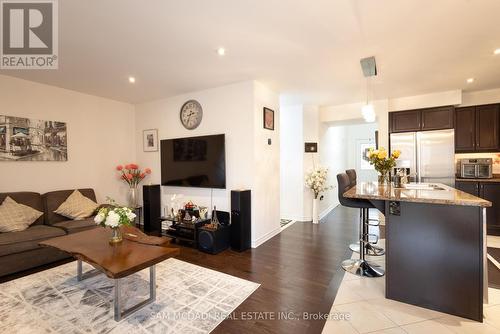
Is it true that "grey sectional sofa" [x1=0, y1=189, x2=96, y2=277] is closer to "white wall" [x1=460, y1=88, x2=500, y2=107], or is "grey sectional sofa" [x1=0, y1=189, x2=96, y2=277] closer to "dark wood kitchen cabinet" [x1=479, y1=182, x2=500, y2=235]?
"dark wood kitchen cabinet" [x1=479, y1=182, x2=500, y2=235]

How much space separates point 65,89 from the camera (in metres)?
4.01

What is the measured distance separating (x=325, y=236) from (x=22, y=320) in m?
3.94

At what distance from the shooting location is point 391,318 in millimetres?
1938

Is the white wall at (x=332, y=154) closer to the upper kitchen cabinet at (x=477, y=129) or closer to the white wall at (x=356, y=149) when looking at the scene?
the white wall at (x=356, y=149)

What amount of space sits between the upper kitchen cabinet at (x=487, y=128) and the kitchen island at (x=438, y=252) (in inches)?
132

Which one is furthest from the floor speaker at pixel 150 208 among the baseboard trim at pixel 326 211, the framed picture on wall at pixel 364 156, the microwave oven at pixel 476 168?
the framed picture on wall at pixel 364 156

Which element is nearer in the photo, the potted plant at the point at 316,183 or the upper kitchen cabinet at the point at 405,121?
the upper kitchen cabinet at the point at 405,121

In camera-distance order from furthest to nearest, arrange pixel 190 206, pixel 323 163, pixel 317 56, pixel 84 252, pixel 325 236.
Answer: pixel 323 163
pixel 325 236
pixel 190 206
pixel 317 56
pixel 84 252

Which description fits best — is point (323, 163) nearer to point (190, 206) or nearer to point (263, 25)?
point (190, 206)

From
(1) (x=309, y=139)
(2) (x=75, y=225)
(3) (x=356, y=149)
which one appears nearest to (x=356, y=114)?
(1) (x=309, y=139)

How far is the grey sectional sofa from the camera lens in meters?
2.65

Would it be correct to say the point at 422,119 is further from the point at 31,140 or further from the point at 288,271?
the point at 31,140

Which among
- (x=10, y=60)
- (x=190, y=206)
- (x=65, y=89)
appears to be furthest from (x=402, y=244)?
(x=65, y=89)

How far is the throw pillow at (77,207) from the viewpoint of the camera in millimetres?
3588
